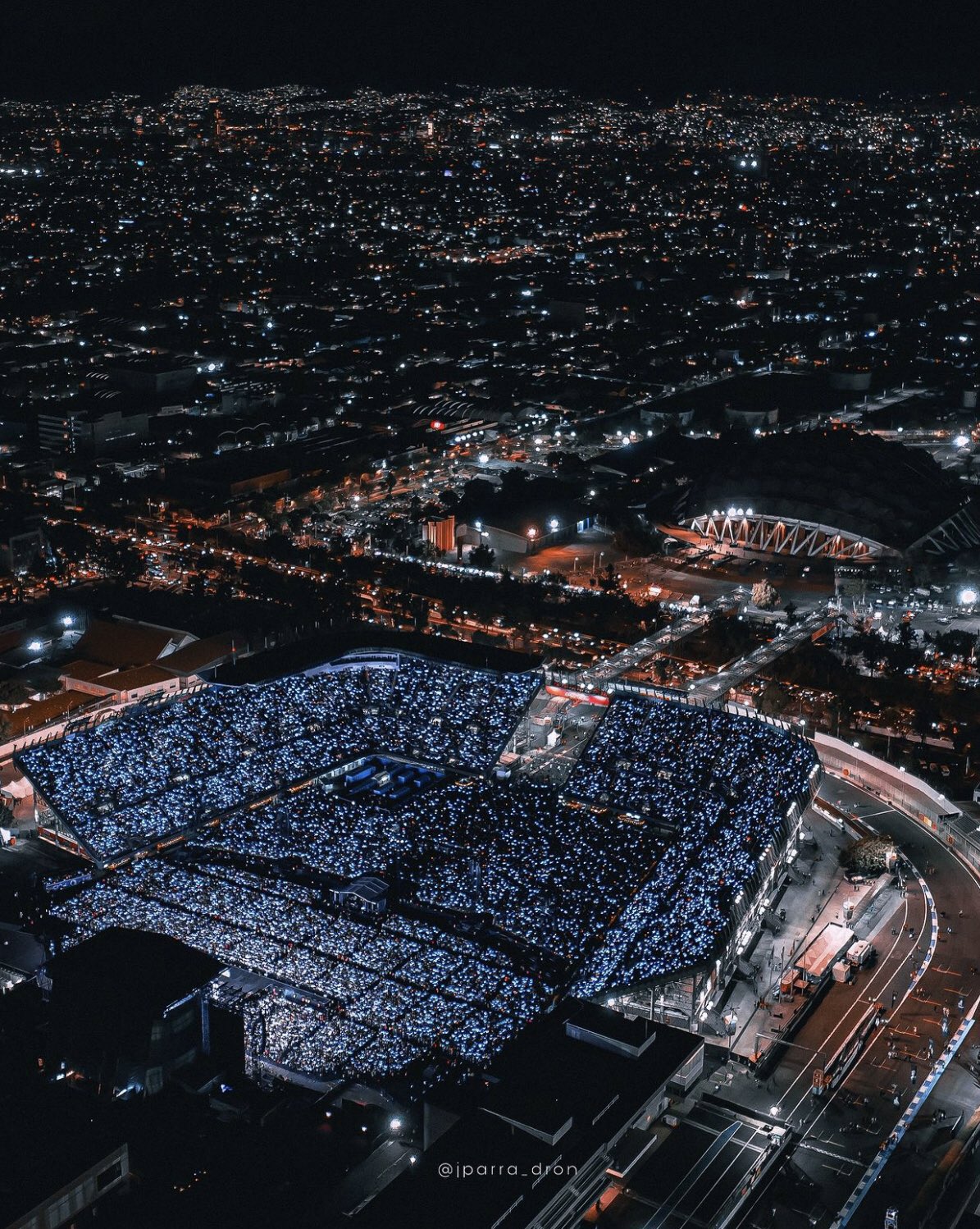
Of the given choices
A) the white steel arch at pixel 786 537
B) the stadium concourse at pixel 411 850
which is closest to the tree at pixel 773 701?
the stadium concourse at pixel 411 850

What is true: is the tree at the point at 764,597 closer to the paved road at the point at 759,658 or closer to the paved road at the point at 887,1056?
the paved road at the point at 759,658

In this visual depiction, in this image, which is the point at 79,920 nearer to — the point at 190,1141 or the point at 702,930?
the point at 190,1141

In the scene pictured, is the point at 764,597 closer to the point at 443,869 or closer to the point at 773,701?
the point at 773,701

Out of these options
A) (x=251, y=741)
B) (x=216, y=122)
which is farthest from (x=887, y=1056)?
(x=216, y=122)

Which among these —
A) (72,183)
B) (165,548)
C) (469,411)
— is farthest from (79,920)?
(72,183)

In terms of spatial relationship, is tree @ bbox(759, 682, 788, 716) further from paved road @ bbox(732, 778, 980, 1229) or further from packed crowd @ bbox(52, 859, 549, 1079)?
packed crowd @ bbox(52, 859, 549, 1079)

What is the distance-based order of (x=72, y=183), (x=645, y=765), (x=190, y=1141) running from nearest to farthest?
(x=190, y=1141) < (x=645, y=765) < (x=72, y=183)
